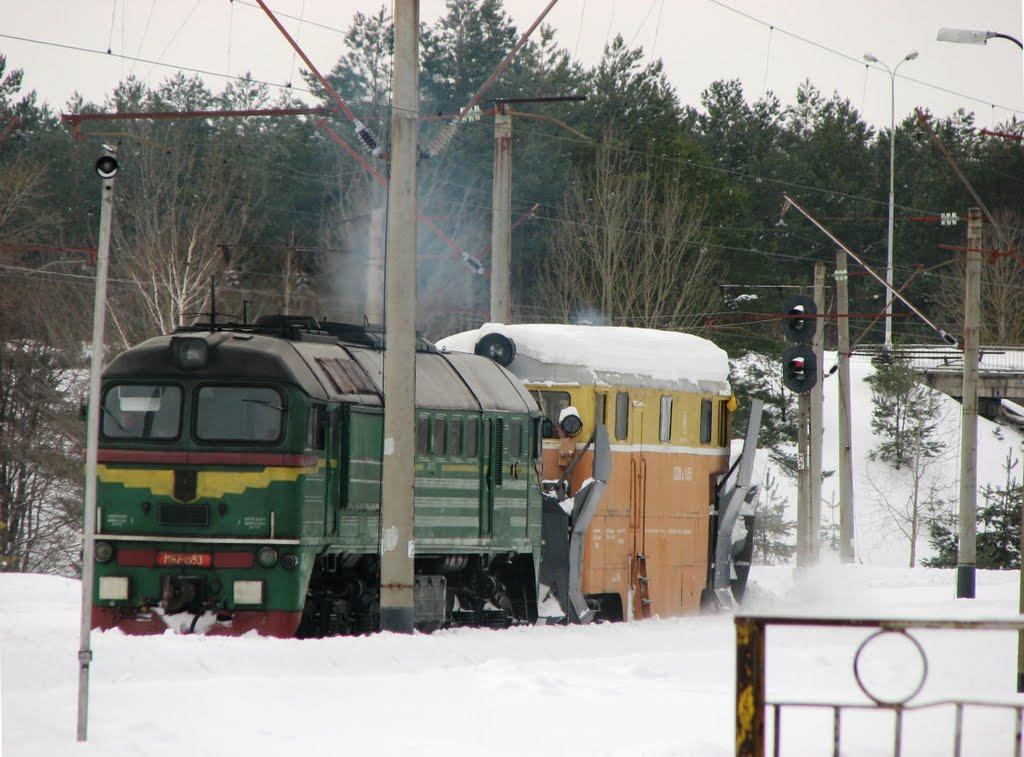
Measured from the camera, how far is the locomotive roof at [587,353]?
20.2 meters

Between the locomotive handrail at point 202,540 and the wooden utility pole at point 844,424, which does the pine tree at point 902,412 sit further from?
the locomotive handrail at point 202,540

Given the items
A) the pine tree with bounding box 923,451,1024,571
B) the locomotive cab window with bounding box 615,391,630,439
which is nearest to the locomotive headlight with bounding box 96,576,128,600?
the locomotive cab window with bounding box 615,391,630,439

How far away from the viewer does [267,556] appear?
582 inches

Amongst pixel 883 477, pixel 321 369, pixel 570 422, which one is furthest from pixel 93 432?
pixel 883 477

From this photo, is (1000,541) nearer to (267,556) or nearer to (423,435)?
(423,435)

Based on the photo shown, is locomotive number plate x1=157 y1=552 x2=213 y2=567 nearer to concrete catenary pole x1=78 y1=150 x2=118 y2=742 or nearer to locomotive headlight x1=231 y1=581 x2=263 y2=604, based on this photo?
locomotive headlight x1=231 y1=581 x2=263 y2=604

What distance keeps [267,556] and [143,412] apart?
6.22 ft

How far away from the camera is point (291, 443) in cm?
1498

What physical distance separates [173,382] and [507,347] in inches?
236

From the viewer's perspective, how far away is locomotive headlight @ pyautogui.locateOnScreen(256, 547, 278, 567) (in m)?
14.8

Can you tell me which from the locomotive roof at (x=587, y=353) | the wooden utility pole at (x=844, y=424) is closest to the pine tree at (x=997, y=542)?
the wooden utility pole at (x=844, y=424)

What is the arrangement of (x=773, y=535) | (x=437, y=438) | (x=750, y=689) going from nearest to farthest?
(x=750, y=689) < (x=437, y=438) < (x=773, y=535)

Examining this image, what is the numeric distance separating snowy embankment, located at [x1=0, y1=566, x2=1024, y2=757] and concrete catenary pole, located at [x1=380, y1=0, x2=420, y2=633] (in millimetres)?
907

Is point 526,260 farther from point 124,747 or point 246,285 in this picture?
point 124,747
